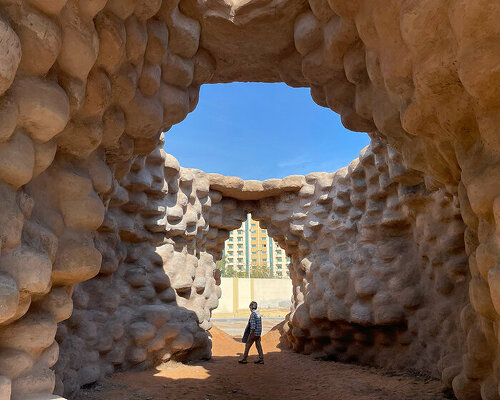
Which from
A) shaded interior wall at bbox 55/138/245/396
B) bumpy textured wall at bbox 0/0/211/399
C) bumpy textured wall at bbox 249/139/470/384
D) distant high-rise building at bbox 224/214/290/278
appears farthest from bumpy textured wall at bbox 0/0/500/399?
distant high-rise building at bbox 224/214/290/278

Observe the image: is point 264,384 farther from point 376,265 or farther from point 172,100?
point 172,100

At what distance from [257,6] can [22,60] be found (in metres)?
2.23

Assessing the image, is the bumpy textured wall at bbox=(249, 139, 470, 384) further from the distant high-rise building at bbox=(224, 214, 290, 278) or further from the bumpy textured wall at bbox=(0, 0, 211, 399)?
the distant high-rise building at bbox=(224, 214, 290, 278)

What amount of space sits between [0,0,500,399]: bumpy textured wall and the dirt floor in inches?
16.2

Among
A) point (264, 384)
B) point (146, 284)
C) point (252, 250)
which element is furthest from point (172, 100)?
point (252, 250)

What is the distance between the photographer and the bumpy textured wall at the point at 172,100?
1.89 m

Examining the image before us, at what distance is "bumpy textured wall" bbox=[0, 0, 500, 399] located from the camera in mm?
1891

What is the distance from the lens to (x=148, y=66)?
321 cm

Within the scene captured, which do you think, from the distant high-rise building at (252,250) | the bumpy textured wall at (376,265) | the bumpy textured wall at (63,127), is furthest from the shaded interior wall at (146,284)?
the distant high-rise building at (252,250)

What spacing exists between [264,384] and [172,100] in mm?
3632

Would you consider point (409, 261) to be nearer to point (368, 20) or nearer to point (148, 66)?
point (368, 20)

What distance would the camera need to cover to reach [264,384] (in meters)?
5.21

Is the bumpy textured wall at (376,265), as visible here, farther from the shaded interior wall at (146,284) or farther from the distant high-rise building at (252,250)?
the distant high-rise building at (252,250)

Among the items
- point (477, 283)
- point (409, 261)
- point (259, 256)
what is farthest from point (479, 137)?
point (259, 256)
